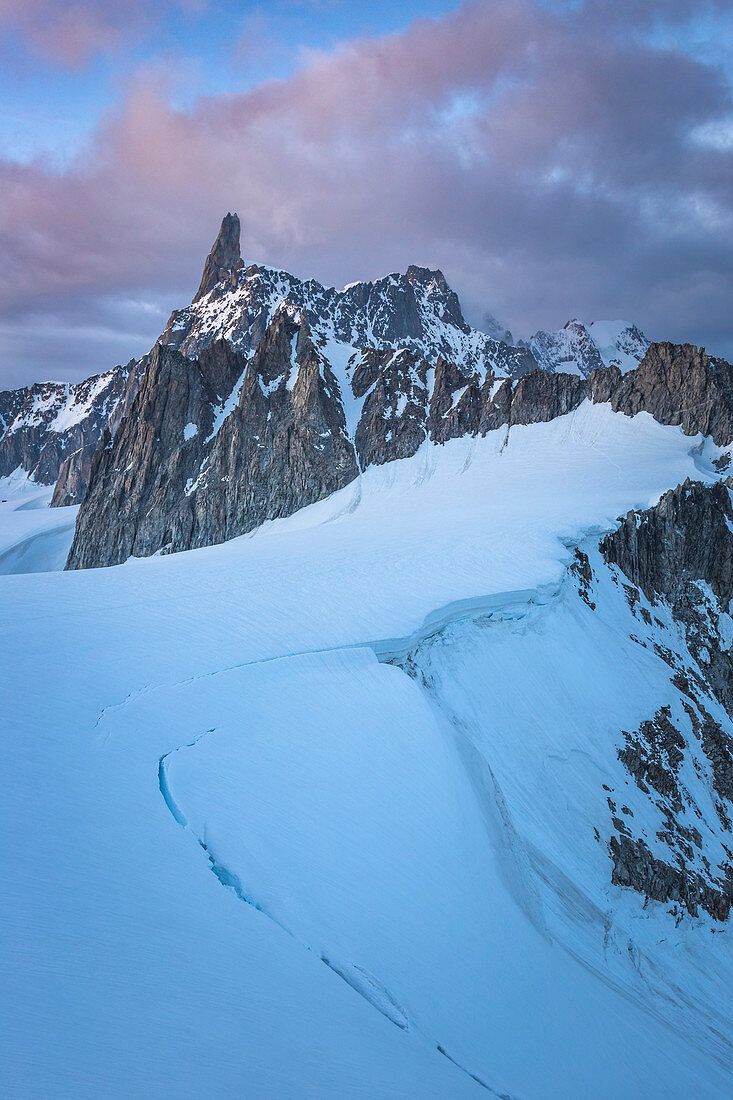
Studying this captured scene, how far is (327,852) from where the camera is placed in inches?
331

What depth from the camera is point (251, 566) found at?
23266 mm

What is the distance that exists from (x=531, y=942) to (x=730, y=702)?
24658mm

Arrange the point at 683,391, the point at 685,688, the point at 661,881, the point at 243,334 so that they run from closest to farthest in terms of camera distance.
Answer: the point at 661,881 < the point at 685,688 < the point at 683,391 < the point at 243,334

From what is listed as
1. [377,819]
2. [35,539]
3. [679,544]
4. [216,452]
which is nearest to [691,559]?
[679,544]

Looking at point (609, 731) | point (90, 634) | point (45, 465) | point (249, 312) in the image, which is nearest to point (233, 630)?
point (90, 634)

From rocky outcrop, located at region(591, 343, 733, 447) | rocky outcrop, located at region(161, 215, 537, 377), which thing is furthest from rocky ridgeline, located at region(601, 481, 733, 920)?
Answer: rocky outcrop, located at region(161, 215, 537, 377)

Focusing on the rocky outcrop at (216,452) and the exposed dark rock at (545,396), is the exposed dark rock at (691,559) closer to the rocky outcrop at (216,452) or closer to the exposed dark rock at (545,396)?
the exposed dark rock at (545,396)

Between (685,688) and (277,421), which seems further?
(277,421)

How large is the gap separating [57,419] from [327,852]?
212m

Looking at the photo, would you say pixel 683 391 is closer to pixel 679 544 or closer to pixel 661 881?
pixel 679 544

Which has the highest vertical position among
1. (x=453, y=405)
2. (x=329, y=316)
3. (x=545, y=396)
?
(x=329, y=316)

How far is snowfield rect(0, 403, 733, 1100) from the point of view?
17.1ft

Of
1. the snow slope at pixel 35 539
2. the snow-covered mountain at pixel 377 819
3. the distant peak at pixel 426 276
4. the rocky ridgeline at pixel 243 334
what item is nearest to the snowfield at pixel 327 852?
the snow-covered mountain at pixel 377 819

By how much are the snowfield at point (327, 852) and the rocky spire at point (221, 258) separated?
165 meters
